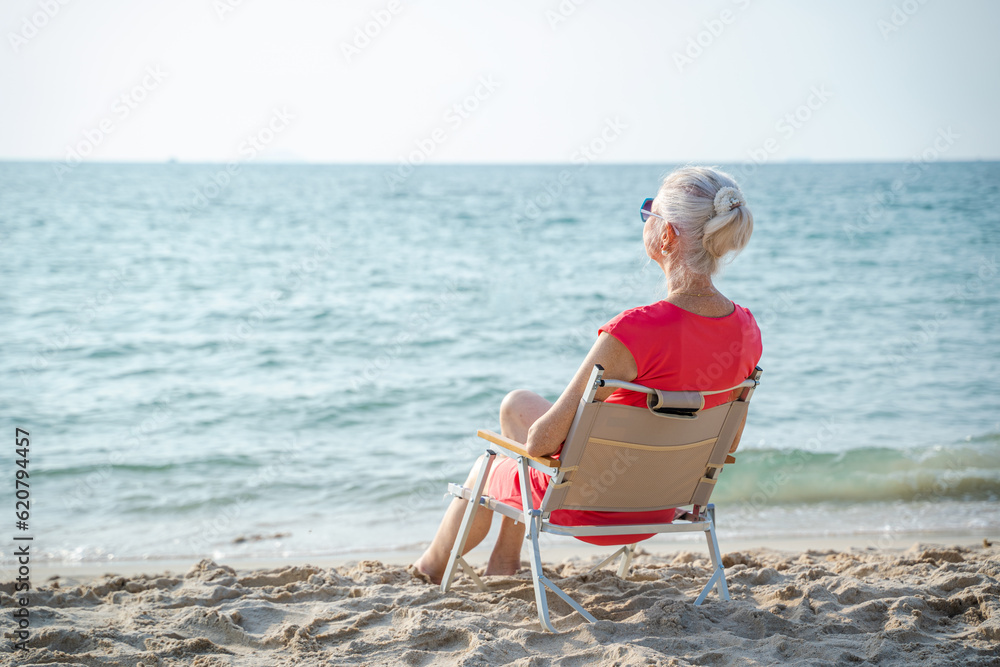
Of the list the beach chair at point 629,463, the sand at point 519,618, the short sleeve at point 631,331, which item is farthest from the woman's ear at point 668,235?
the sand at point 519,618

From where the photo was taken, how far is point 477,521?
3115mm

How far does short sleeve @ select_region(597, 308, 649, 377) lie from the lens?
2346mm

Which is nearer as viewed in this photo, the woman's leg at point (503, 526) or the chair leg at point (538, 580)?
the chair leg at point (538, 580)

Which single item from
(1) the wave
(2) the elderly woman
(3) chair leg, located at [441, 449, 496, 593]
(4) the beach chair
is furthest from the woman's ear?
(1) the wave

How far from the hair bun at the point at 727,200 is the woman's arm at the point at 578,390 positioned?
0.52 m

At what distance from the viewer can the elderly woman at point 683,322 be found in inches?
93.1

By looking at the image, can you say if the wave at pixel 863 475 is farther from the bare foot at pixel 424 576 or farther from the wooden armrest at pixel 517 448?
the wooden armrest at pixel 517 448

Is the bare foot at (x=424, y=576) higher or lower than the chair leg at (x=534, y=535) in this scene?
lower

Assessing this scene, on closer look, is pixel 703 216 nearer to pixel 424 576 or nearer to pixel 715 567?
pixel 715 567

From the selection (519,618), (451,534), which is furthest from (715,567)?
(451,534)

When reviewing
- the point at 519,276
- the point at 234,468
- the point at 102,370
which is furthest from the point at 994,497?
the point at 519,276

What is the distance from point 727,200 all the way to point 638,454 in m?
0.87

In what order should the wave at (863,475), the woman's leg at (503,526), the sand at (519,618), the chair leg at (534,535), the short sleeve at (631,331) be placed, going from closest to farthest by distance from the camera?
the short sleeve at (631,331), the sand at (519,618), the chair leg at (534,535), the woman's leg at (503,526), the wave at (863,475)

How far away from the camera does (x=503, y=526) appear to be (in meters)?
3.42
